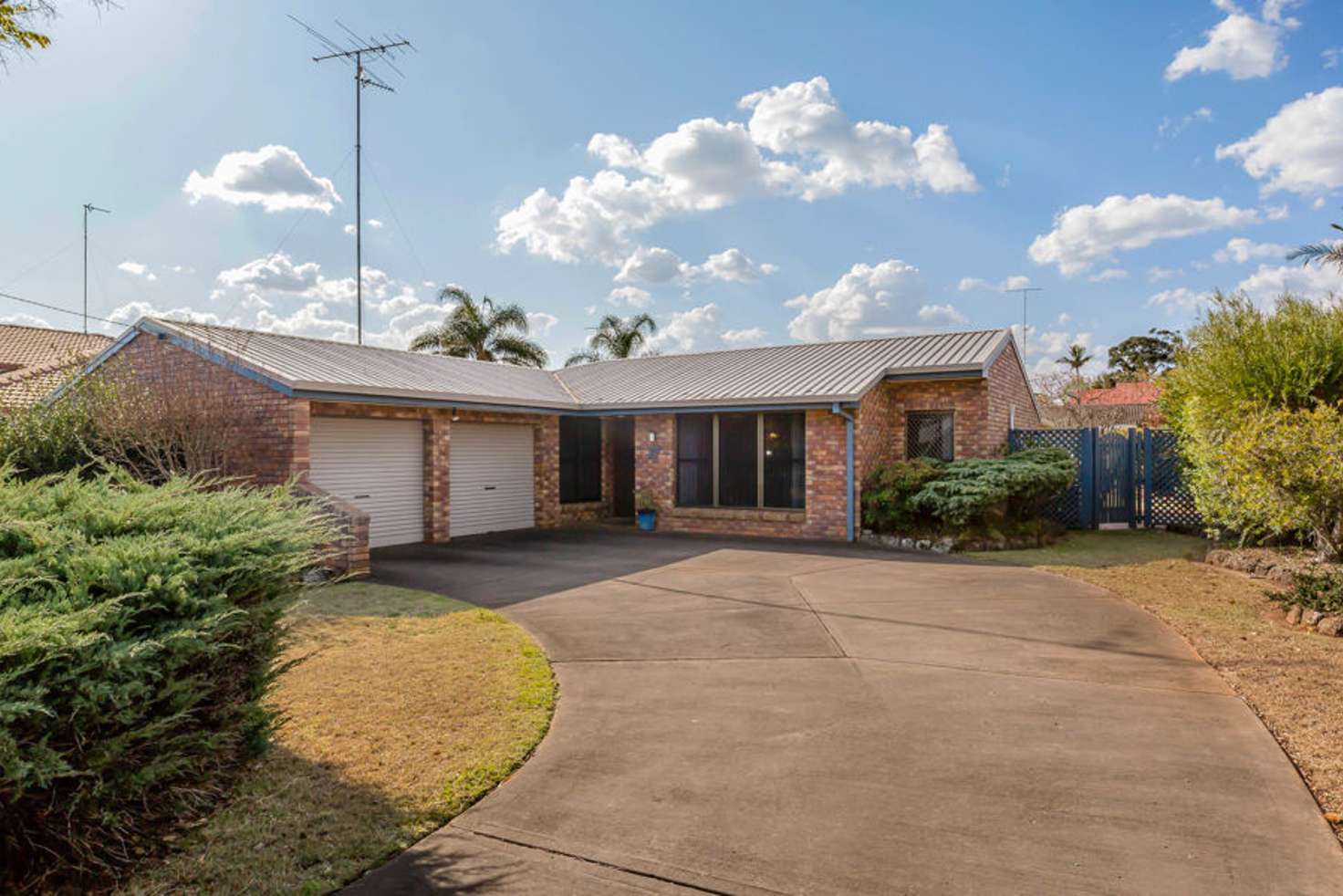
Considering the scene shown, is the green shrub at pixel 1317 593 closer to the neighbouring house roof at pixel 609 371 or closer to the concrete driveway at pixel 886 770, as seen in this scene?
the concrete driveway at pixel 886 770

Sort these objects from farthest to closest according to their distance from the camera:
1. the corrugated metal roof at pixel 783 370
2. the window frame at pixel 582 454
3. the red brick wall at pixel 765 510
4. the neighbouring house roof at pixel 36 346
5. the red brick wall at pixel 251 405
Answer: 1. the neighbouring house roof at pixel 36 346
2. the window frame at pixel 582 454
3. the corrugated metal roof at pixel 783 370
4. the red brick wall at pixel 765 510
5. the red brick wall at pixel 251 405

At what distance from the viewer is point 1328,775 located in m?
3.81

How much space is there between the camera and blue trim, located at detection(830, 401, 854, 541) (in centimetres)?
1352

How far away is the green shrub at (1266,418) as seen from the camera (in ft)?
27.8

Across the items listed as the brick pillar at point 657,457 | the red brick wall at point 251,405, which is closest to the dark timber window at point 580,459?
the brick pillar at point 657,457

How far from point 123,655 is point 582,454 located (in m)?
14.5

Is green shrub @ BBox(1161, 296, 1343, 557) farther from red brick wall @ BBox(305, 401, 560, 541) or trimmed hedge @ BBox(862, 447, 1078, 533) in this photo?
red brick wall @ BBox(305, 401, 560, 541)

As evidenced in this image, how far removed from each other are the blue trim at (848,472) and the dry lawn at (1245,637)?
2.62 m

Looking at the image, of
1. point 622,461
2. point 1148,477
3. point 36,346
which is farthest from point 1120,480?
point 36,346

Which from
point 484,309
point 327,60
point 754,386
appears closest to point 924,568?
point 754,386

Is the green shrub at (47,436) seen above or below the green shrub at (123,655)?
above

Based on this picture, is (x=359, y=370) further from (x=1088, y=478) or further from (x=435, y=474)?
(x=1088, y=478)

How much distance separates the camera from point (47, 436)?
11.1 m

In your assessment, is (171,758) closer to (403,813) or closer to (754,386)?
(403,813)
